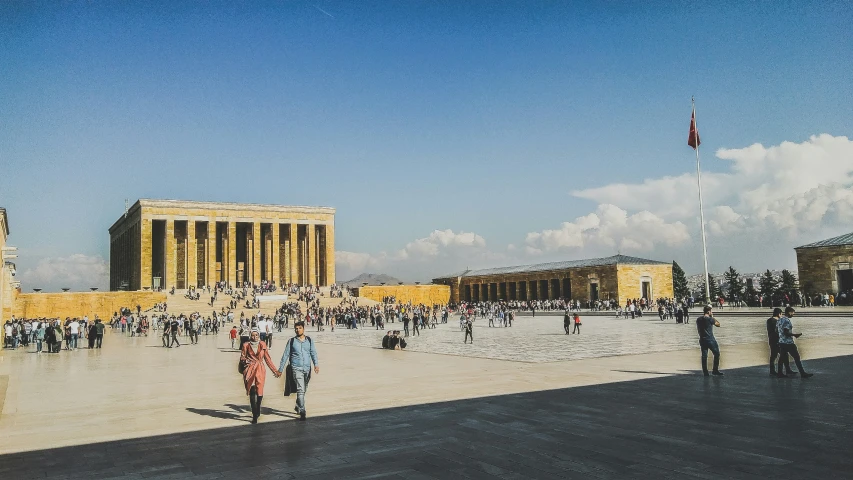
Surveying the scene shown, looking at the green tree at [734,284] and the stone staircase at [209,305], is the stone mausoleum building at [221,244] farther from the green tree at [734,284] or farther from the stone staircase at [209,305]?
the green tree at [734,284]

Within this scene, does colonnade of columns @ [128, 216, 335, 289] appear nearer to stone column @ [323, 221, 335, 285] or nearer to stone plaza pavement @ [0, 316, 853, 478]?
stone column @ [323, 221, 335, 285]

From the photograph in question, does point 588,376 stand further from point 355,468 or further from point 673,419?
point 355,468

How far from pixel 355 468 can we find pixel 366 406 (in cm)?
349

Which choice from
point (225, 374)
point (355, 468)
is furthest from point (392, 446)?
point (225, 374)

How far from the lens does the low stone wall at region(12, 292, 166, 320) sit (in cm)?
4722

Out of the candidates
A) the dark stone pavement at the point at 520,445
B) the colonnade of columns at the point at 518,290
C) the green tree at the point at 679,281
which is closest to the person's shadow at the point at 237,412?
the dark stone pavement at the point at 520,445

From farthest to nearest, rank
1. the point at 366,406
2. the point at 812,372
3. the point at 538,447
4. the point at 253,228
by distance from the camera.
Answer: the point at 253,228, the point at 812,372, the point at 366,406, the point at 538,447

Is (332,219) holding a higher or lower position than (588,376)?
higher

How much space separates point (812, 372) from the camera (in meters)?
11.7

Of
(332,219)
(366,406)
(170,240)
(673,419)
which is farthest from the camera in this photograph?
(332,219)

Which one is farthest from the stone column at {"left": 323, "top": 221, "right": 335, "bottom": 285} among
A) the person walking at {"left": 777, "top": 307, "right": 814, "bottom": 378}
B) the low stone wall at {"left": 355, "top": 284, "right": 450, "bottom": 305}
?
the person walking at {"left": 777, "top": 307, "right": 814, "bottom": 378}

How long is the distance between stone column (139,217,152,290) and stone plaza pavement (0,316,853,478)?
4723 centimetres

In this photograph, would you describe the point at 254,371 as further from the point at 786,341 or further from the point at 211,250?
the point at 211,250

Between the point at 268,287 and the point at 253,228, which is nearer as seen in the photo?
the point at 268,287
